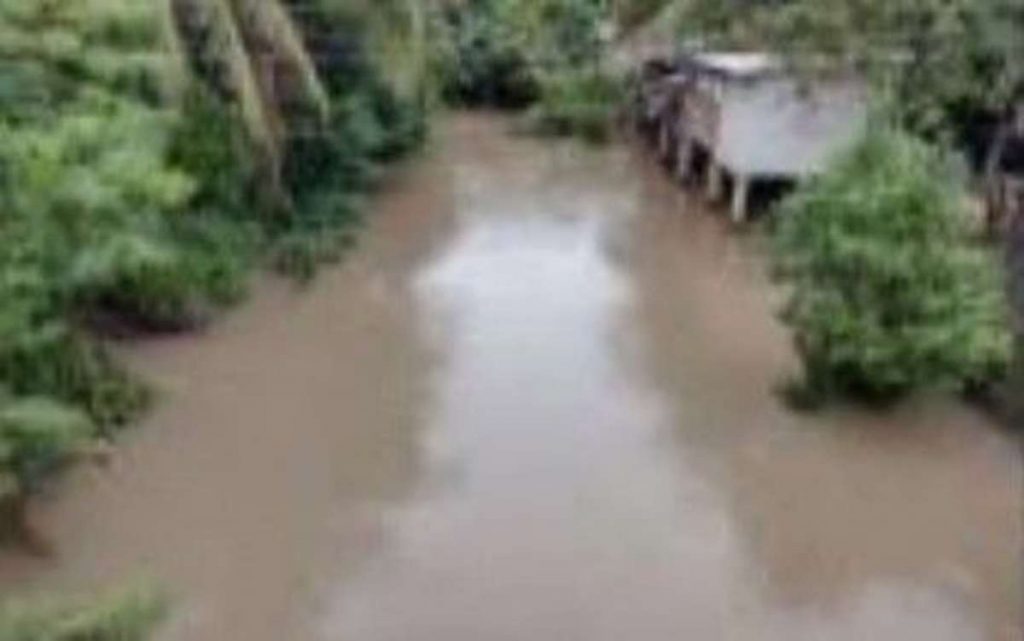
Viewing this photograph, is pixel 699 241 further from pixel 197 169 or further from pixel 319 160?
pixel 197 169

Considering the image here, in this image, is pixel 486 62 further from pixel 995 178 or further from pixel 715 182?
pixel 995 178

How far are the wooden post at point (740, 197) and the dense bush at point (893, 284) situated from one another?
6185 millimetres

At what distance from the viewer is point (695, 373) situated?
14.0m

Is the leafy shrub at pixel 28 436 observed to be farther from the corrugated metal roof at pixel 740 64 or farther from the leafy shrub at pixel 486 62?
the leafy shrub at pixel 486 62

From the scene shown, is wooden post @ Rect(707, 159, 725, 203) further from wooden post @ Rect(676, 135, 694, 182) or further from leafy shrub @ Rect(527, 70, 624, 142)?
leafy shrub @ Rect(527, 70, 624, 142)

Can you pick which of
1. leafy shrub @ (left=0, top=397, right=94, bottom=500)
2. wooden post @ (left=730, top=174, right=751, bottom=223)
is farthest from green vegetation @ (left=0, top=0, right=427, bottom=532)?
wooden post @ (left=730, top=174, right=751, bottom=223)

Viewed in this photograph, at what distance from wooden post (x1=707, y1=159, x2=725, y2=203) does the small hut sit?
0.07 metres

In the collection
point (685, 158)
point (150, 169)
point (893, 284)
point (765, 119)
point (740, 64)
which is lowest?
point (685, 158)

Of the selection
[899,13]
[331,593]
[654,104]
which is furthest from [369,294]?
[654,104]

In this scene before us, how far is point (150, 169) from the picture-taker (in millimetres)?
11070

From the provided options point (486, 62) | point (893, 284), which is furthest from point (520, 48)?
point (893, 284)

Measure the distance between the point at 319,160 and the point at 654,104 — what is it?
21.4ft

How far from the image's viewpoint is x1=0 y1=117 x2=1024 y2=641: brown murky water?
998cm

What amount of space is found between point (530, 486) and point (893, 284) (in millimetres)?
2495
